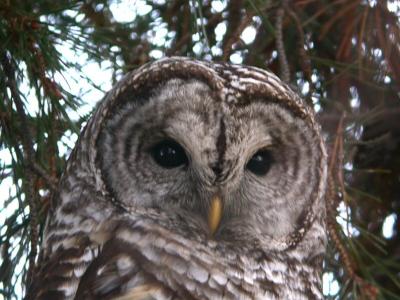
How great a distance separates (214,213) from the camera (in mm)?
3623

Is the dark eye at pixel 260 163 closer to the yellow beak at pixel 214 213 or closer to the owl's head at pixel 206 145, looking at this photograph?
the owl's head at pixel 206 145

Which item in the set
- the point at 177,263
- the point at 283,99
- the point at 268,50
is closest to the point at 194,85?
the point at 283,99

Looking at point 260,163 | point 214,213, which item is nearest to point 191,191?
point 214,213

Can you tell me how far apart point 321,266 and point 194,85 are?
722mm

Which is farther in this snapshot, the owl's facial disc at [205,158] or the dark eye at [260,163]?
the dark eye at [260,163]

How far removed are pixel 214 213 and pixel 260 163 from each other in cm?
25

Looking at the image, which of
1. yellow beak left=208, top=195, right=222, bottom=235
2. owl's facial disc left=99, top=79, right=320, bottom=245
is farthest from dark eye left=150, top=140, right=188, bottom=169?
yellow beak left=208, top=195, right=222, bottom=235

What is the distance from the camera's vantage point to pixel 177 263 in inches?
142

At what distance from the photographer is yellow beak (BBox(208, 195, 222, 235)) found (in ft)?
11.9

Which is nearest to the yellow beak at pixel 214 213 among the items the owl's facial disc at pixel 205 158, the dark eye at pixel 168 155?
the owl's facial disc at pixel 205 158

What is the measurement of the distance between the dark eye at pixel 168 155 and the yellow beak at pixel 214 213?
15cm

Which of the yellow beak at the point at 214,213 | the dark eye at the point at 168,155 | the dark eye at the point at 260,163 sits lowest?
the yellow beak at the point at 214,213

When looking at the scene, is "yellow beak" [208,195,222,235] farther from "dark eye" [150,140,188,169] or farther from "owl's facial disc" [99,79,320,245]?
"dark eye" [150,140,188,169]

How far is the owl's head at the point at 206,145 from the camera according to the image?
362 cm
